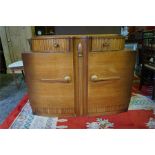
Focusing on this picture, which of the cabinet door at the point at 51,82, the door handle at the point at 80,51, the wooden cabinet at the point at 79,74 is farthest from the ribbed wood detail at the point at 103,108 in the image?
the door handle at the point at 80,51

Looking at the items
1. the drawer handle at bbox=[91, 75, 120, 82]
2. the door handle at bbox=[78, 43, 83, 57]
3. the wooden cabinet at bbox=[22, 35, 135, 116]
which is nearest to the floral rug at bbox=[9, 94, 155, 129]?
the wooden cabinet at bbox=[22, 35, 135, 116]

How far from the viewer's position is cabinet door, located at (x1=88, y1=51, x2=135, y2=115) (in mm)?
1302

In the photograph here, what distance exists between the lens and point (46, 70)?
1.31 m

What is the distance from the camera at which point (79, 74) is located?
1.34 m

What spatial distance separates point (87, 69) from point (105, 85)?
0.21m

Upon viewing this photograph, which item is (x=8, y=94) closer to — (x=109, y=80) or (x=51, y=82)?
(x=51, y=82)

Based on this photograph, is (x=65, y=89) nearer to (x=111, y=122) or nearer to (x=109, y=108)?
(x=109, y=108)

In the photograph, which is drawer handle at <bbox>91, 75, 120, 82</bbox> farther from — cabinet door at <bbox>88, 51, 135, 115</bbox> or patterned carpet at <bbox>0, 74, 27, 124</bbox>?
patterned carpet at <bbox>0, 74, 27, 124</bbox>

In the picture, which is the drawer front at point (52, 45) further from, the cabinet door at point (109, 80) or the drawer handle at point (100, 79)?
the drawer handle at point (100, 79)

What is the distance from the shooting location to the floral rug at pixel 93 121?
1549 mm

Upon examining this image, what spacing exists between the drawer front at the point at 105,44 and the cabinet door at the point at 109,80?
31 millimetres

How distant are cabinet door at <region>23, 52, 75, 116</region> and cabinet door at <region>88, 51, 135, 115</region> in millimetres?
174

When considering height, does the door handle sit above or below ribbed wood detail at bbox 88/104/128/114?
above
